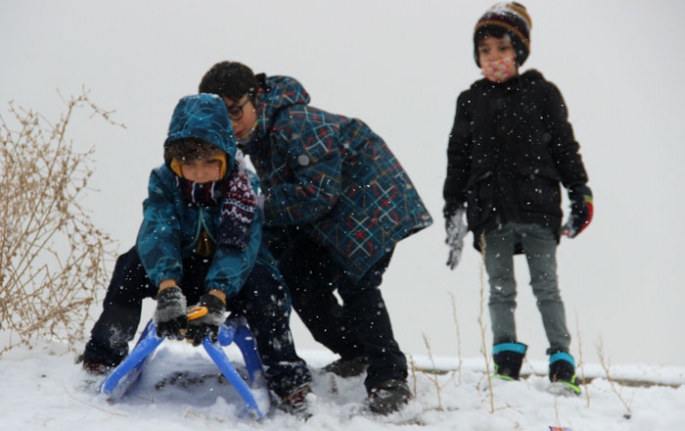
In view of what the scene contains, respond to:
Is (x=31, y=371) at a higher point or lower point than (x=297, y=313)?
lower

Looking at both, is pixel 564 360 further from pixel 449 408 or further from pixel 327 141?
pixel 327 141

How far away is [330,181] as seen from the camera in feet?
9.07

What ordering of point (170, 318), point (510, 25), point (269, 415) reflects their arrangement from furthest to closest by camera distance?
point (510, 25) < point (269, 415) < point (170, 318)

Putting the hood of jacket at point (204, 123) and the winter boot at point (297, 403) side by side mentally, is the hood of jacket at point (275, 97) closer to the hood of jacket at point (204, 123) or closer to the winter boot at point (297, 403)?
the hood of jacket at point (204, 123)

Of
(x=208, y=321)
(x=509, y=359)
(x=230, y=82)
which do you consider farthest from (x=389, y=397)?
(x=230, y=82)

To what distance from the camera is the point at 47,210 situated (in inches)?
134

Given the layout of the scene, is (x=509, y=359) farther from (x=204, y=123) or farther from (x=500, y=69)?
(x=204, y=123)

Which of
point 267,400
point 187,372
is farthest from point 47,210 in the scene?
point 267,400

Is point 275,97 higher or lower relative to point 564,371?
higher

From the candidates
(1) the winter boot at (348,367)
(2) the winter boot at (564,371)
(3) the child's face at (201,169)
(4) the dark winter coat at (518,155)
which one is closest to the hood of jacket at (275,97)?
(3) the child's face at (201,169)

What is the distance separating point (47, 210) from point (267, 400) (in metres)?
1.70

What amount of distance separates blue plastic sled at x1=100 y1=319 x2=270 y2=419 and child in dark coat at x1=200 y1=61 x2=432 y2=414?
0.44 m

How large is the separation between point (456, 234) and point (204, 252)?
58.5 inches

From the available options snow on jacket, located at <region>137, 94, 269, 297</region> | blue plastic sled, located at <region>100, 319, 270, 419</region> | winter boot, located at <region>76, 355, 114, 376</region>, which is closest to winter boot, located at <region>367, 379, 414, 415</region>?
blue plastic sled, located at <region>100, 319, 270, 419</region>
